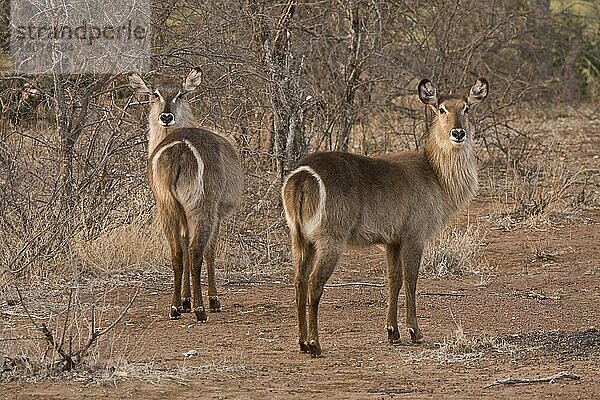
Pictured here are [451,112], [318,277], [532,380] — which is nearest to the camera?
[532,380]

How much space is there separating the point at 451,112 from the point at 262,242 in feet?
11.8

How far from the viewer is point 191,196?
830 cm

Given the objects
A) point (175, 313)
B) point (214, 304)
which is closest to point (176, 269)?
point (175, 313)

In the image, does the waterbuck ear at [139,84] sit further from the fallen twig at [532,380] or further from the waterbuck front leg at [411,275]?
the fallen twig at [532,380]

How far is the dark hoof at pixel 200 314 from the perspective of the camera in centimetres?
828

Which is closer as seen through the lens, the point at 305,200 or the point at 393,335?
the point at 305,200

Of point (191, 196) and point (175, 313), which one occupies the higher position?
point (191, 196)

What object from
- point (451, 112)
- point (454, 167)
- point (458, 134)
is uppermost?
point (451, 112)

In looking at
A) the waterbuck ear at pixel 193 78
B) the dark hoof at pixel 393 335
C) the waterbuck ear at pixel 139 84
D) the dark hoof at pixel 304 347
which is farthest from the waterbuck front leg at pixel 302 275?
the waterbuck ear at pixel 139 84

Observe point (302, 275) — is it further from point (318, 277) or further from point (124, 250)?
point (124, 250)

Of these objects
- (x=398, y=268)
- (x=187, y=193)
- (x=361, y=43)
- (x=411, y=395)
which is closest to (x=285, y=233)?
(x=361, y=43)

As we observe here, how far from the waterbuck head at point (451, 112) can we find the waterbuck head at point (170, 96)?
2.03m

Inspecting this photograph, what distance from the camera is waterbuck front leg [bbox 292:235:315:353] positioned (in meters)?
7.12

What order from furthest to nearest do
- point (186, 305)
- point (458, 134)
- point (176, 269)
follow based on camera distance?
point (186, 305)
point (176, 269)
point (458, 134)
